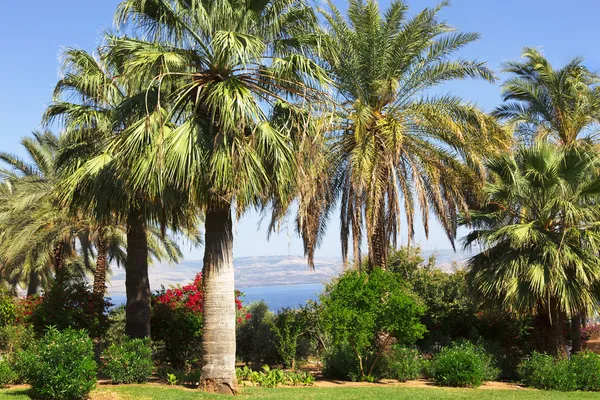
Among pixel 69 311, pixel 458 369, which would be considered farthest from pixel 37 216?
pixel 458 369

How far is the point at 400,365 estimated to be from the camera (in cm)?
1798

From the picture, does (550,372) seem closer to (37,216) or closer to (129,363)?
(129,363)

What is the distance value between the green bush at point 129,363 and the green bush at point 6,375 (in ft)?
6.37

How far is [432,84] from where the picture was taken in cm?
1977

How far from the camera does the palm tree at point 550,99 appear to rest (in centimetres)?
2330

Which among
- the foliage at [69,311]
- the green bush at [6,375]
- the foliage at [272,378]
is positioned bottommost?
the foliage at [272,378]

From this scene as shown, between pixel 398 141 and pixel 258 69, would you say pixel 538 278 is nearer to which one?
Answer: pixel 398 141

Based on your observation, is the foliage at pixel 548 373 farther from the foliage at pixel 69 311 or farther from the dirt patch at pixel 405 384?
the foliage at pixel 69 311

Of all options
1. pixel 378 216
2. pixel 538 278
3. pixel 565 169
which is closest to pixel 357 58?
pixel 378 216

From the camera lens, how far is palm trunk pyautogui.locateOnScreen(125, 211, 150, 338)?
1738 centimetres

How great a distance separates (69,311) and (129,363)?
5.87 meters

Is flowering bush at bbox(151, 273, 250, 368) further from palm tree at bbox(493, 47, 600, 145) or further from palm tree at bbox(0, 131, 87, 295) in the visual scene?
palm tree at bbox(493, 47, 600, 145)

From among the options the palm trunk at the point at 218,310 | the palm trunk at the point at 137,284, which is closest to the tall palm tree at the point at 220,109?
the palm trunk at the point at 218,310

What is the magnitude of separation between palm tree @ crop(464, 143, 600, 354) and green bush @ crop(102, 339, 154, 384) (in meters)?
10.0
